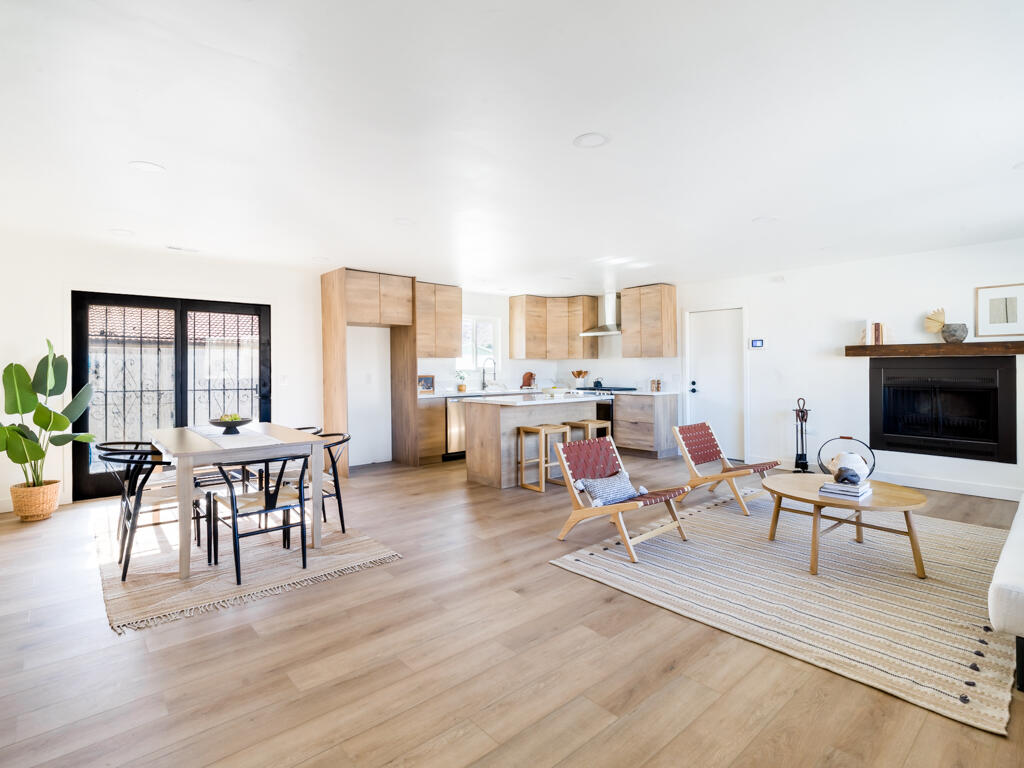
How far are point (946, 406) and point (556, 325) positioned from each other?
497 cm

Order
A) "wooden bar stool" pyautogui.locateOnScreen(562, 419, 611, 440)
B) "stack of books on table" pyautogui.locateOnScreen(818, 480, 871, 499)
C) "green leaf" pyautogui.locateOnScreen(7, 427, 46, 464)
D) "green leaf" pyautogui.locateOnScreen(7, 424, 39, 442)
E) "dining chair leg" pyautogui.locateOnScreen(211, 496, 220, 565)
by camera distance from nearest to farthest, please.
Answer: "stack of books on table" pyautogui.locateOnScreen(818, 480, 871, 499) < "dining chair leg" pyautogui.locateOnScreen(211, 496, 220, 565) < "green leaf" pyautogui.locateOnScreen(7, 427, 46, 464) < "green leaf" pyautogui.locateOnScreen(7, 424, 39, 442) < "wooden bar stool" pyautogui.locateOnScreen(562, 419, 611, 440)

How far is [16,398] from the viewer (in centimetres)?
441

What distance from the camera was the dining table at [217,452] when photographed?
10.4 feet

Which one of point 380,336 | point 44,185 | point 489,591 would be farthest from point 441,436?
point 44,185

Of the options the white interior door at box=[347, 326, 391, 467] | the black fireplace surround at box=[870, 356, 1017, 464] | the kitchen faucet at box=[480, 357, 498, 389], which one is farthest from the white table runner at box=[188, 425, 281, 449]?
the black fireplace surround at box=[870, 356, 1017, 464]

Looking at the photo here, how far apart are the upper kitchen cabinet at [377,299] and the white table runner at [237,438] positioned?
2272mm

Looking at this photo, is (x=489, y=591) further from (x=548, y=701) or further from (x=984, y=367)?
(x=984, y=367)

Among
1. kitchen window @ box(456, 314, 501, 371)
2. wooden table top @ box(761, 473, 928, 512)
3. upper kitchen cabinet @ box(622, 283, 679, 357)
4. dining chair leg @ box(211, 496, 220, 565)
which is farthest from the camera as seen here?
kitchen window @ box(456, 314, 501, 371)

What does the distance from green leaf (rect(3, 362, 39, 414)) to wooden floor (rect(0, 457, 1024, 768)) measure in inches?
69.7

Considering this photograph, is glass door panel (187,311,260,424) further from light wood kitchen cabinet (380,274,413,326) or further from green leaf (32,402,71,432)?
light wood kitchen cabinet (380,274,413,326)

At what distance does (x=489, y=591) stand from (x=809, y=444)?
496cm

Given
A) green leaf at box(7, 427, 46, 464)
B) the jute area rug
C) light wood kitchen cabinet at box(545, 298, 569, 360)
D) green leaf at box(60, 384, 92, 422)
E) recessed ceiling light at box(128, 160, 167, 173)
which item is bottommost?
the jute area rug

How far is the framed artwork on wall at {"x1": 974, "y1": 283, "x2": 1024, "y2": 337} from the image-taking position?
4.95 m

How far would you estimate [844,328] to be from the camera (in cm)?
602
